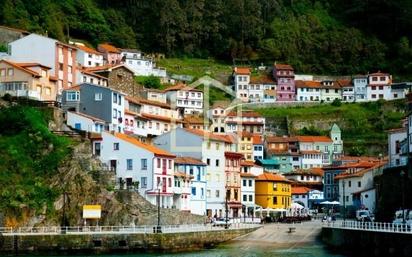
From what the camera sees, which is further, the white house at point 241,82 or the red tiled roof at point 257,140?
the white house at point 241,82

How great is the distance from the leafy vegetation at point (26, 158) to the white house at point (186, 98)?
46.1m

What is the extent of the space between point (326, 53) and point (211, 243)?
104 meters

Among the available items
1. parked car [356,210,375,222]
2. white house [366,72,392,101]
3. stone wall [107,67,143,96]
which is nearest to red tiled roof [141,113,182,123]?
stone wall [107,67,143,96]

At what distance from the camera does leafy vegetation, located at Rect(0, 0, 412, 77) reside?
557 feet

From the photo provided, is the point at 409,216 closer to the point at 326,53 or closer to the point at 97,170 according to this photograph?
the point at 97,170

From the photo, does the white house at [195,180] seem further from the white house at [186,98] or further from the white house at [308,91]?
the white house at [308,91]

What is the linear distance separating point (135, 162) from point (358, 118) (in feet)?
207

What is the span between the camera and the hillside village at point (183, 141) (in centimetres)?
8911

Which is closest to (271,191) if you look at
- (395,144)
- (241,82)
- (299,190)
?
(299,190)

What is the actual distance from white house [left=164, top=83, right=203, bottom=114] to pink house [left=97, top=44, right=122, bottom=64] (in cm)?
1327

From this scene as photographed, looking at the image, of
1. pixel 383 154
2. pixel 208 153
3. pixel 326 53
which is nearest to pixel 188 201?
pixel 208 153

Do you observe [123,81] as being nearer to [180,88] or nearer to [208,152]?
[180,88]

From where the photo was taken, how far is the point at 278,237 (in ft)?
265


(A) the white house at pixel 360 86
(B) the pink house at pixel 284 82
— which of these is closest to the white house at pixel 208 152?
(B) the pink house at pixel 284 82
